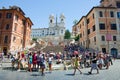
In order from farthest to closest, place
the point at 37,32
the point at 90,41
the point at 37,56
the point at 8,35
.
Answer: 1. the point at 37,32
2. the point at 90,41
3. the point at 8,35
4. the point at 37,56

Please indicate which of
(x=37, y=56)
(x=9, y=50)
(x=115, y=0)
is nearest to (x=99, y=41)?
(x=115, y=0)

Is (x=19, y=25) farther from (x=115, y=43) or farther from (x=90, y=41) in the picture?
(x=115, y=43)

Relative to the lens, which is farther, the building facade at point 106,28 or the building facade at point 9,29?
the building facade at point 9,29

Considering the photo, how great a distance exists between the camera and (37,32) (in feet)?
490

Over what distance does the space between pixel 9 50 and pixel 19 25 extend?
869 cm

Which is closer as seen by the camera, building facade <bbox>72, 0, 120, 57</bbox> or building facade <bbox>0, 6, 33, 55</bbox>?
building facade <bbox>72, 0, 120, 57</bbox>

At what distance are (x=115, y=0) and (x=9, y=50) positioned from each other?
28.5 meters

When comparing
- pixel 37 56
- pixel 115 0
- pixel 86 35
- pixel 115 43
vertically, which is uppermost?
pixel 115 0

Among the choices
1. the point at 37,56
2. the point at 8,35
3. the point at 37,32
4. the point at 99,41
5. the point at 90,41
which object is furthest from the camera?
the point at 37,32

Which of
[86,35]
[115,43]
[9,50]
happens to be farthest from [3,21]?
[115,43]

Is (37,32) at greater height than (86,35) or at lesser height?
greater

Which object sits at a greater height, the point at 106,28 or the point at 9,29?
the point at 9,29

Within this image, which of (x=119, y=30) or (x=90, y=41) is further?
(x=90, y=41)

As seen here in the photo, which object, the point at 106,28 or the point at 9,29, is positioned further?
the point at 9,29
